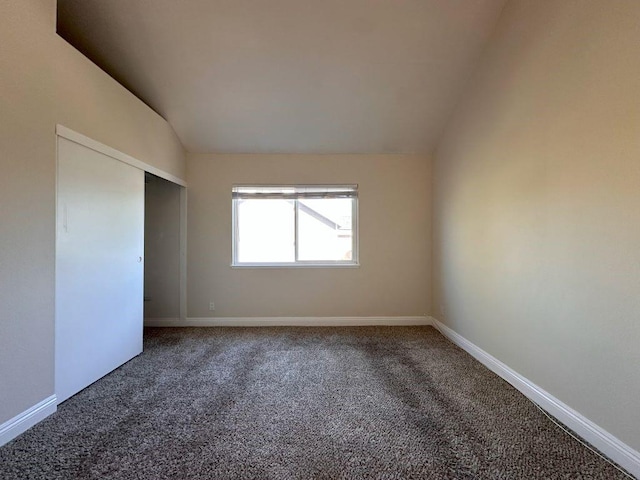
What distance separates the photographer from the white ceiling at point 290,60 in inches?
105

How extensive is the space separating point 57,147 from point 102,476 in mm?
1979

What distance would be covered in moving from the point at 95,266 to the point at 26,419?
1077 mm

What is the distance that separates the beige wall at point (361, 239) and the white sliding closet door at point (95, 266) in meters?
1.22

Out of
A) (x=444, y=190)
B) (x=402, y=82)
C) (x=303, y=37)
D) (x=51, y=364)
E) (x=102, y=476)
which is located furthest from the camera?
(x=444, y=190)

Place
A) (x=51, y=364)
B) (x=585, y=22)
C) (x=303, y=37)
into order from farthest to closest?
(x=303, y=37) < (x=51, y=364) < (x=585, y=22)

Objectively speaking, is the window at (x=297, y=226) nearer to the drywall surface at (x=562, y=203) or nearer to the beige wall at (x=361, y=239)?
the beige wall at (x=361, y=239)

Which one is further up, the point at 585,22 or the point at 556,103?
the point at 585,22

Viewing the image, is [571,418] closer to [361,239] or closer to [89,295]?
[361,239]

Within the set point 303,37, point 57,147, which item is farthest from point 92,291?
point 303,37

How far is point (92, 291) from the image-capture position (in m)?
2.51

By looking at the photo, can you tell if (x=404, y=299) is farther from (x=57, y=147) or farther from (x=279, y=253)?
(x=57, y=147)

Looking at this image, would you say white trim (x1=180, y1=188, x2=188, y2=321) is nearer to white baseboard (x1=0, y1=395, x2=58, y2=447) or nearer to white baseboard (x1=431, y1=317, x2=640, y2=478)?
white baseboard (x1=0, y1=395, x2=58, y2=447)

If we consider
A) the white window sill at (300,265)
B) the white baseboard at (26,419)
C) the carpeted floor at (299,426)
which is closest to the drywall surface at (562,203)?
the carpeted floor at (299,426)

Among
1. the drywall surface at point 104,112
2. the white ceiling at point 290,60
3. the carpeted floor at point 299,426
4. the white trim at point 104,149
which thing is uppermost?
the white ceiling at point 290,60
